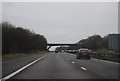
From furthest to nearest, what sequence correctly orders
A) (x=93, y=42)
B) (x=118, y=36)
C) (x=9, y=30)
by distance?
1. (x=93, y=42)
2. (x=9, y=30)
3. (x=118, y=36)

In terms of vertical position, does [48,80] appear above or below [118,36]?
below

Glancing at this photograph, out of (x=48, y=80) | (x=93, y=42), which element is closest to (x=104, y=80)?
(x=48, y=80)

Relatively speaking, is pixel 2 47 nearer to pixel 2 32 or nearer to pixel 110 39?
pixel 2 32

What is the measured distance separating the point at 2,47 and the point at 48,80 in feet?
155

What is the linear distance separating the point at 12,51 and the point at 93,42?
245ft

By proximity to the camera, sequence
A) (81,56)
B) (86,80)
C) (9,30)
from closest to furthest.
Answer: (86,80) < (81,56) < (9,30)

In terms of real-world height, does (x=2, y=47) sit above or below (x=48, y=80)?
above

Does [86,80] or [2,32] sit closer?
[86,80]

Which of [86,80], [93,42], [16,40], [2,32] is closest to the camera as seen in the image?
[86,80]

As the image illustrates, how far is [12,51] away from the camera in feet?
205

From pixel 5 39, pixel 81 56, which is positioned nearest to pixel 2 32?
pixel 5 39

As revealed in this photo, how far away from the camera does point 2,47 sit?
55.2 meters

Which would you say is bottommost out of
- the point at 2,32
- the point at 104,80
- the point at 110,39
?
the point at 104,80

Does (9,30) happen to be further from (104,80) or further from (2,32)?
(104,80)
